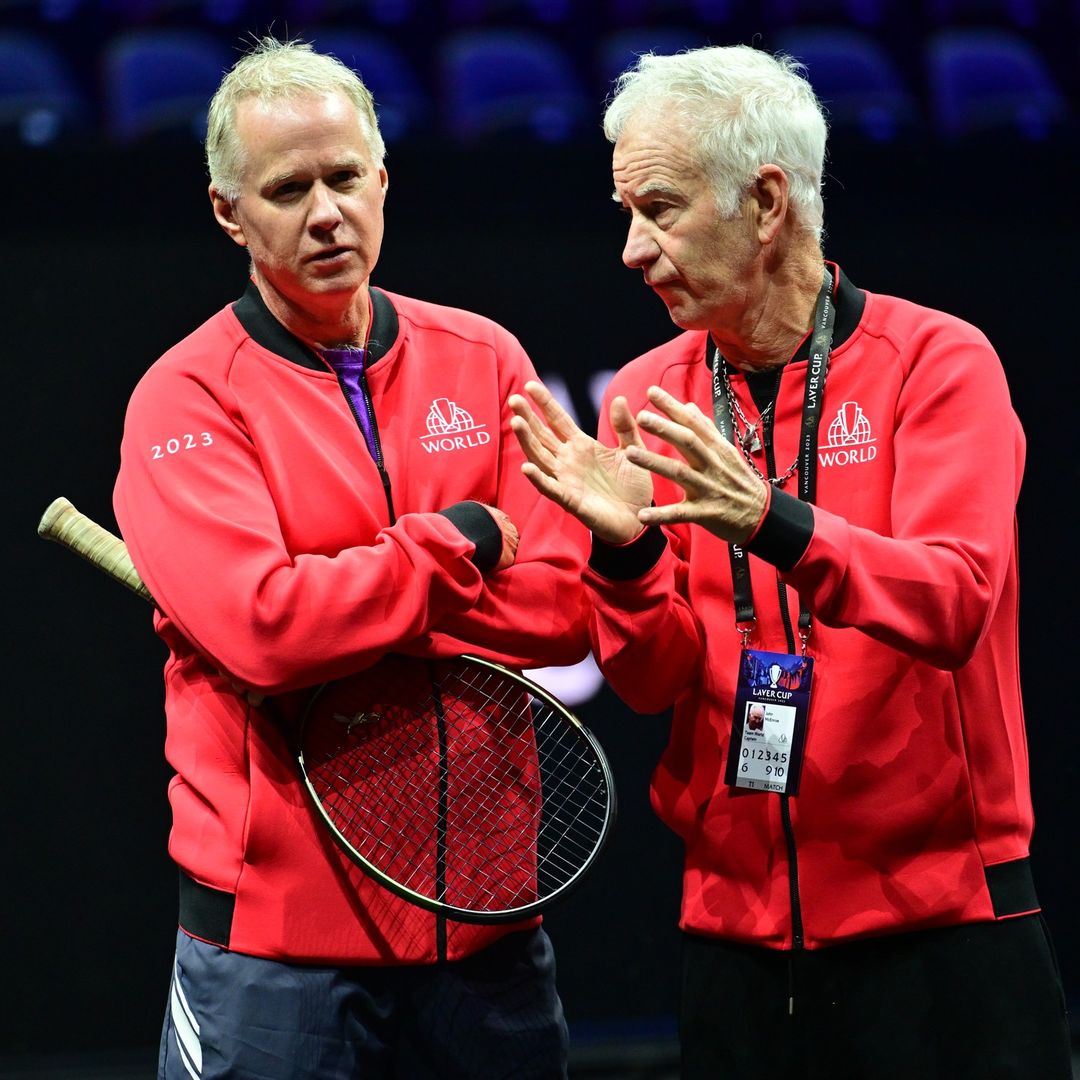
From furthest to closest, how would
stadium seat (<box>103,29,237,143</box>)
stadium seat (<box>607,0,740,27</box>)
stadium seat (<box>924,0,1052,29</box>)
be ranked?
stadium seat (<box>924,0,1052,29</box>), stadium seat (<box>607,0,740,27</box>), stadium seat (<box>103,29,237,143</box>)

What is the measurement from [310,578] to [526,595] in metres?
0.36

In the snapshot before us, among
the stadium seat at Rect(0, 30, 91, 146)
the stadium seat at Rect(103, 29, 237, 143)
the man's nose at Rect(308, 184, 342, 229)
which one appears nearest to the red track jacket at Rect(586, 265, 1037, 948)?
the man's nose at Rect(308, 184, 342, 229)

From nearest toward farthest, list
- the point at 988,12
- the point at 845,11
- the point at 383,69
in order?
the point at 383,69
the point at 988,12
the point at 845,11

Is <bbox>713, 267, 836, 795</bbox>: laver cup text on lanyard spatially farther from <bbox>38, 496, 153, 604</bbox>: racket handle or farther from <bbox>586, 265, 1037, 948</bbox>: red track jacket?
<bbox>38, 496, 153, 604</bbox>: racket handle

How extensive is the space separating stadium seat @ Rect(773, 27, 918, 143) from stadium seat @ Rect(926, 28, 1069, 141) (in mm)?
140

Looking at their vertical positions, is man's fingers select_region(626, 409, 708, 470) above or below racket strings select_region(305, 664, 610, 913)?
above

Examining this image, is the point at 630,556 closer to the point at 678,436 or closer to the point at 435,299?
the point at 678,436

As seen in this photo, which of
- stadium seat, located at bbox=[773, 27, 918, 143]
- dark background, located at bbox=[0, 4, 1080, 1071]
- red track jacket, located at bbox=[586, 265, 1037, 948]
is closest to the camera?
red track jacket, located at bbox=[586, 265, 1037, 948]

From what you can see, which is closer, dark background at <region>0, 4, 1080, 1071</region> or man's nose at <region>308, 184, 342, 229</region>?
man's nose at <region>308, 184, 342, 229</region>

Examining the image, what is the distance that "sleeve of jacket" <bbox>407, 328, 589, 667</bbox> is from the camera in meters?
2.38

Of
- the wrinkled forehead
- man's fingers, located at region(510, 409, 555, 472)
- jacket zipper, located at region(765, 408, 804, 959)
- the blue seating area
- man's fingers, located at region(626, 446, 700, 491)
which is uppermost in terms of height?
the blue seating area

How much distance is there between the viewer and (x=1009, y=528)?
7.36 feet

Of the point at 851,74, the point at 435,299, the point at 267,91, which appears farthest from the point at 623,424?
the point at 851,74

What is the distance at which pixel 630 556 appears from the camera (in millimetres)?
2268
